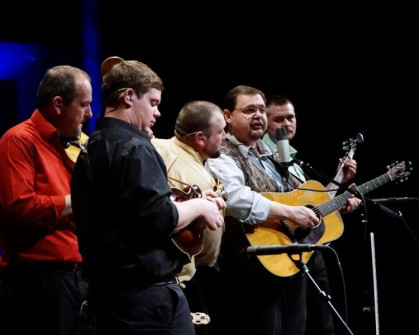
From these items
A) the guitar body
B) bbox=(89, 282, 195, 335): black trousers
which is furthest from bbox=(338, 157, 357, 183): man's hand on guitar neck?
bbox=(89, 282, 195, 335): black trousers

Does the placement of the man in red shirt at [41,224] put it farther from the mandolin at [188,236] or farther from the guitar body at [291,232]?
the guitar body at [291,232]

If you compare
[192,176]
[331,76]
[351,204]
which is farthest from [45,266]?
[331,76]

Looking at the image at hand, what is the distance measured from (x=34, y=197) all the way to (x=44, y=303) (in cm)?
47

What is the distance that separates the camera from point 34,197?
2.89 metres

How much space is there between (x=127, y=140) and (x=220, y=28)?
371 cm

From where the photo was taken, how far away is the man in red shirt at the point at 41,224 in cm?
290

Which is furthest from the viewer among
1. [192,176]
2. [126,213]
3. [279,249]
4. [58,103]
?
[192,176]

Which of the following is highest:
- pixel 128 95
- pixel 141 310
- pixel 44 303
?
pixel 128 95

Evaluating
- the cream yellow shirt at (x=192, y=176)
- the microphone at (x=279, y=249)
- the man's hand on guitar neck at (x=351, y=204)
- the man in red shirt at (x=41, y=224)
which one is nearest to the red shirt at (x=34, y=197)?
the man in red shirt at (x=41, y=224)

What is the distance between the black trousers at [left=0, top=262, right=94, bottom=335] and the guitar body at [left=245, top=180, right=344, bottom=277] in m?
1.23

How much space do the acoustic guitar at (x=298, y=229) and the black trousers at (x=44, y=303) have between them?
1231mm

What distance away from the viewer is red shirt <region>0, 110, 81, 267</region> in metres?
2.88

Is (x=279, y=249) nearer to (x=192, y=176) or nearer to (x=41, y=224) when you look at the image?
(x=192, y=176)

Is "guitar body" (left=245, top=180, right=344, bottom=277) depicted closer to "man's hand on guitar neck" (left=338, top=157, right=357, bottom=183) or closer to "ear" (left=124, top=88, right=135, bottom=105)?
"man's hand on guitar neck" (left=338, top=157, right=357, bottom=183)
